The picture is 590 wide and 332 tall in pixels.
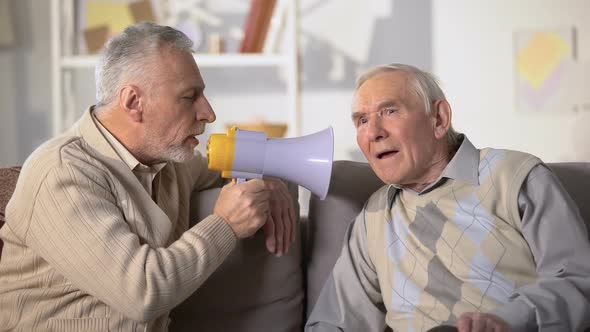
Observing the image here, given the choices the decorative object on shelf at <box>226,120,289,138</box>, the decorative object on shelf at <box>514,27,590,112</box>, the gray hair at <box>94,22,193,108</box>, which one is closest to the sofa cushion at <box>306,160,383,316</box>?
the gray hair at <box>94,22,193,108</box>

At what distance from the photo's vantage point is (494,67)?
398cm

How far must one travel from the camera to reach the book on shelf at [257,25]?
136 inches

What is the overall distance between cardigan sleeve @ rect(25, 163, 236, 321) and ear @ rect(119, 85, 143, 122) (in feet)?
0.70

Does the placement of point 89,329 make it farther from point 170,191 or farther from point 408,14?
point 408,14

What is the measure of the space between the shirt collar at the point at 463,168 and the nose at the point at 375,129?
0.55ft

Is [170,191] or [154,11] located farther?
[154,11]

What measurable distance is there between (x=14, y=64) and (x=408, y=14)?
218cm

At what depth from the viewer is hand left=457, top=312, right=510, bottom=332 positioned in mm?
1478

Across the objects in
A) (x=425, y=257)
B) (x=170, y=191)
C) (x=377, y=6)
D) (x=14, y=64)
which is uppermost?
(x=377, y=6)

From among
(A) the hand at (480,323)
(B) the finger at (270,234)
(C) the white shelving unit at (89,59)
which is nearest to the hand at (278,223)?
(B) the finger at (270,234)

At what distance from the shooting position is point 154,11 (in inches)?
150

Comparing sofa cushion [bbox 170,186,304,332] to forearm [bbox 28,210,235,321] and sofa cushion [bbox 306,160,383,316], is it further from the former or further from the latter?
forearm [bbox 28,210,235,321]

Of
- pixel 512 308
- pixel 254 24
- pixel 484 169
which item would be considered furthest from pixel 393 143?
pixel 254 24

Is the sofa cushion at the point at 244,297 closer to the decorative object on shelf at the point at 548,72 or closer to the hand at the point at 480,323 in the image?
the hand at the point at 480,323
